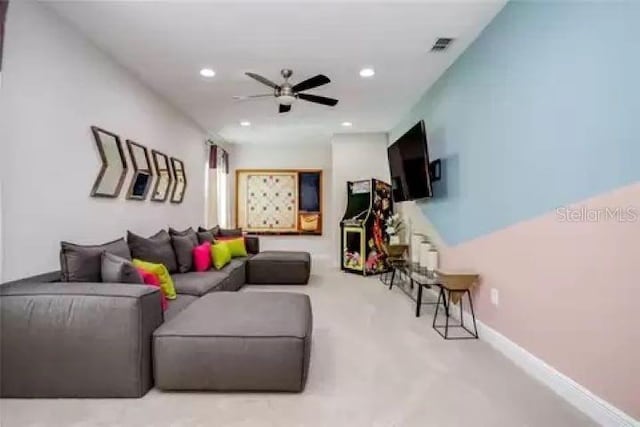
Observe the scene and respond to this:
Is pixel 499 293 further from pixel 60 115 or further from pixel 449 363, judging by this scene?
pixel 60 115

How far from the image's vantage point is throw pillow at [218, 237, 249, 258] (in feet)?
20.4

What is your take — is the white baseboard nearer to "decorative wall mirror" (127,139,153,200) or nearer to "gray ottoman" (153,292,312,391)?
"gray ottoman" (153,292,312,391)

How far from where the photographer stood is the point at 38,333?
2250 millimetres

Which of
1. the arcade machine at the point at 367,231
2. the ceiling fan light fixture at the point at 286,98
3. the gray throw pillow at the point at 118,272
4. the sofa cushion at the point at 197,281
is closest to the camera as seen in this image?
the gray throw pillow at the point at 118,272

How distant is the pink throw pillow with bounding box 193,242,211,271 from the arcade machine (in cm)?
304

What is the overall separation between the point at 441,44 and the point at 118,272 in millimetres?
3308

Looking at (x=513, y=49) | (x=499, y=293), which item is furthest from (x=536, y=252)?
(x=513, y=49)

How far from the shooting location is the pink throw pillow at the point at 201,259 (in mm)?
4883

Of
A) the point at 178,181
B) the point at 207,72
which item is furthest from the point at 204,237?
the point at 207,72

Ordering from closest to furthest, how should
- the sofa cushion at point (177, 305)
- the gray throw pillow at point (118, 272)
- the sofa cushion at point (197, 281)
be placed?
the gray throw pillow at point (118, 272)
the sofa cushion at point (177, 305)
the sofa cushion at point (197, 281)

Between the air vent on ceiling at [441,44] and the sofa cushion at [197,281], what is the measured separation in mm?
3154

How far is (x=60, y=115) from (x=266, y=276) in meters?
3.57

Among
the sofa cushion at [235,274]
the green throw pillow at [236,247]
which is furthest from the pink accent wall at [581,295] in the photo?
the green throw pillow at [236,247]

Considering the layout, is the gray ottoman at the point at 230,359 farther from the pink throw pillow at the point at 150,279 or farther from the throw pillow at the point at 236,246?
the throw pillow at the point at 236,246
